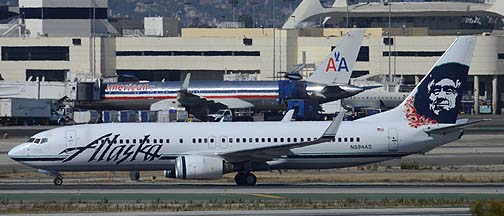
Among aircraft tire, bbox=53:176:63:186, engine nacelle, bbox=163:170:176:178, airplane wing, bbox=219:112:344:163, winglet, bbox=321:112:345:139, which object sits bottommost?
aircraft tire, bbox=53:176:63:186

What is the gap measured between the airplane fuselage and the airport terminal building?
8616 centimetres

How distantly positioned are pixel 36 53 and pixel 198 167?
323ft

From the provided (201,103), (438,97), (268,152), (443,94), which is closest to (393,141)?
(438,97)

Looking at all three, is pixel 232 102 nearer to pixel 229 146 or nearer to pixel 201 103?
pixel 201 103

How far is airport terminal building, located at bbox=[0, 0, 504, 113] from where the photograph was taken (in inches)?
5684

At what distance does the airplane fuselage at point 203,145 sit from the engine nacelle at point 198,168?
0.99 metres

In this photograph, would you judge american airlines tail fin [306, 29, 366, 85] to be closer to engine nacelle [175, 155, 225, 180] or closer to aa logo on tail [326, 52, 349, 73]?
aa logo on tail [326, 52, 349, 73]

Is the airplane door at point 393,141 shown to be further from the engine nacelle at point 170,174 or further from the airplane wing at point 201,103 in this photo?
the airplane wing at point 201,103

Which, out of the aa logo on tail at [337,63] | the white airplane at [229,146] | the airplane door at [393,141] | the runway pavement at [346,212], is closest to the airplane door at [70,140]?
the white airplane at [229,146]

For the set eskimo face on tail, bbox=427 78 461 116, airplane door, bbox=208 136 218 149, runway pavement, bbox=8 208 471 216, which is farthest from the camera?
eskimo face on tail, bbox=427 78 461 116

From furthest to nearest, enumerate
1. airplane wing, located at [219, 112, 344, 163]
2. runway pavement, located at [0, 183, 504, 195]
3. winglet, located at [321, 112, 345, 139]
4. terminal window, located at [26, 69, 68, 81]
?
terminal window, located at [26, 69, 68, 81], airplane wing, located at [219, 112, 344, 163], winglet, located at [321, 112, 345, 139], runway pavement, located at [0, 183, 504, 195]

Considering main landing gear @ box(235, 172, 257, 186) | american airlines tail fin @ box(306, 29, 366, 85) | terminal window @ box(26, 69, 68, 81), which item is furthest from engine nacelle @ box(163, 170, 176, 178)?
terminal window @ box(26, 69, 68, 81)

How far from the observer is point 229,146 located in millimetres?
55531

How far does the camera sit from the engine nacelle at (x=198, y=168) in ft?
176
